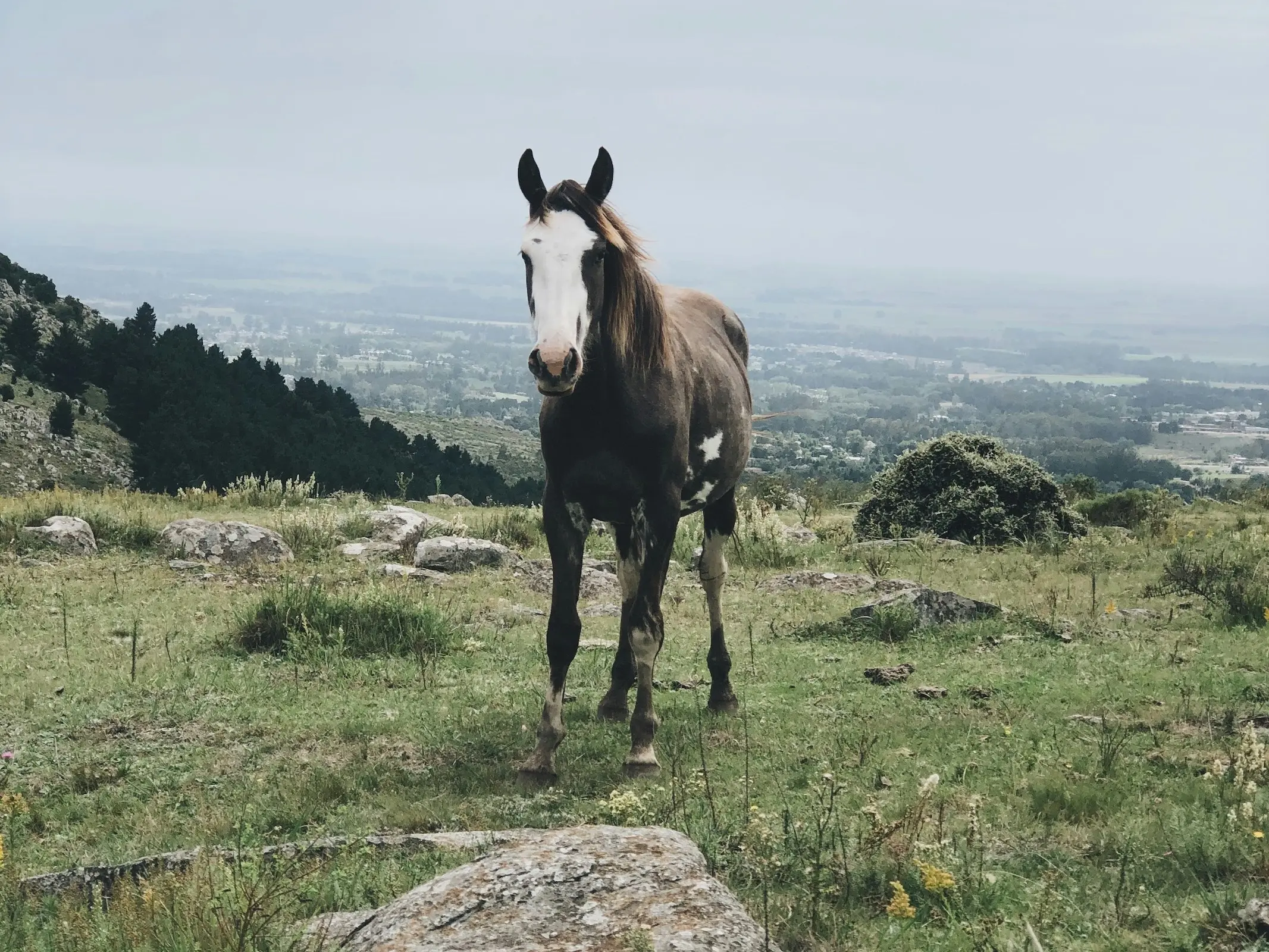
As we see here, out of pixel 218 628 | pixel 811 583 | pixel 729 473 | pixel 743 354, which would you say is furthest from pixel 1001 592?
pixel 218 628

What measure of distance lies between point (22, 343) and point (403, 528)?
2817 centimetres

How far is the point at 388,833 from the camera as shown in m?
5.70

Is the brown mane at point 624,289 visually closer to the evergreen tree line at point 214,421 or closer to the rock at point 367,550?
the rock at point 367,550

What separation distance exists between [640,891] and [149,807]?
3.82m

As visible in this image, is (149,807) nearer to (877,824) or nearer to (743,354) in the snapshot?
(877,824)

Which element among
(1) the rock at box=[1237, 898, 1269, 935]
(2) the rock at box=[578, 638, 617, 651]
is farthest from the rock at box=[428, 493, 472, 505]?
(1) the rock at box=[1237, 898, 1269, 935]

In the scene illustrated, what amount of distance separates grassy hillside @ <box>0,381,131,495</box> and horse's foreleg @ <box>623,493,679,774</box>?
25.2m

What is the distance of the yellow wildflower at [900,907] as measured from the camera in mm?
4027

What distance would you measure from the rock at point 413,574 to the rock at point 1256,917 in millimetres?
10407

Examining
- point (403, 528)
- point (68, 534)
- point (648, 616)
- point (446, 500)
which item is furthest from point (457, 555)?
point (446, 500)

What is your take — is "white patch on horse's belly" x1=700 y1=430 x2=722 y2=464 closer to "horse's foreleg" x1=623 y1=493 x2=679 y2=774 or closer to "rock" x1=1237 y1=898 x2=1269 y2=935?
"horse's foreleg" x1=623 y1=493 x2=679 y2=774

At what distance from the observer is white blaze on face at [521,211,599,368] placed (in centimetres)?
600

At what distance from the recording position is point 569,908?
3.57m

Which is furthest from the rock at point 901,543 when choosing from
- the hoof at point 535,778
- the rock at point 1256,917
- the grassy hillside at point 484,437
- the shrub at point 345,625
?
the grassy hillside at point 484,437
